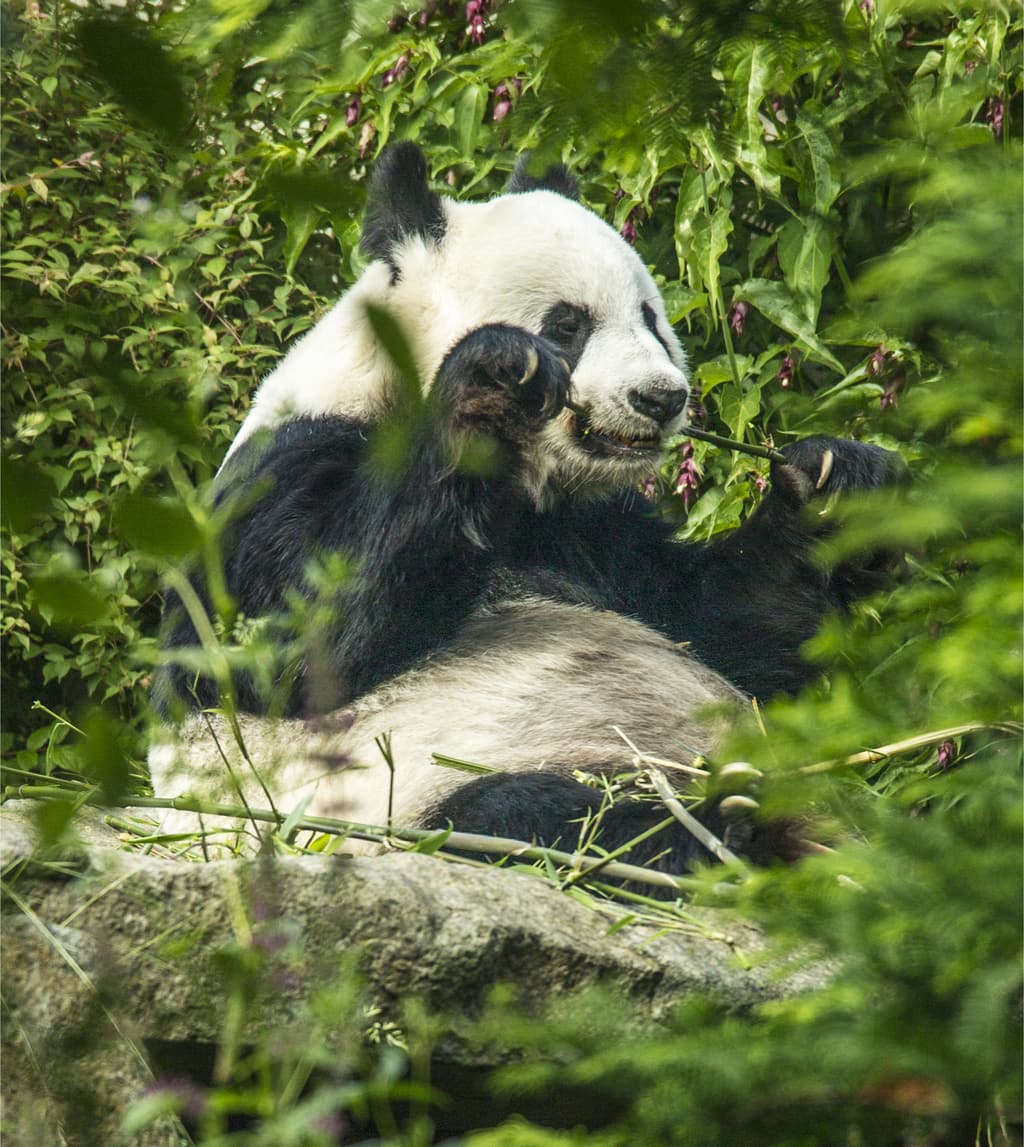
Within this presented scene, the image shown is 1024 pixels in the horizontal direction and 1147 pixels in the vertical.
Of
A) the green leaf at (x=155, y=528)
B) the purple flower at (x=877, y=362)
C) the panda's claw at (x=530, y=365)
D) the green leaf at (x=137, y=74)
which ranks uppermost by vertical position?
the green leaf at (x=137, y=74)

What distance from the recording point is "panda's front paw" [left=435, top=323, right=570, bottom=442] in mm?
2971

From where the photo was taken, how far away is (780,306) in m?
4.21

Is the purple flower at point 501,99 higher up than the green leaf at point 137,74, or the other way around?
the purple flower at point 501,99

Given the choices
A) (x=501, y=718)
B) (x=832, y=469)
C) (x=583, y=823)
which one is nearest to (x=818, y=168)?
(x=832, y=469)

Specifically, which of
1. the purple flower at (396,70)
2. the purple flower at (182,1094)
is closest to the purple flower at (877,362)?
the purple flower at (396,70)

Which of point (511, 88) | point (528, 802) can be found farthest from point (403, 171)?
point (528, 802)

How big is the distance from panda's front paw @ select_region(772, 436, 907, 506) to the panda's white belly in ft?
1.64

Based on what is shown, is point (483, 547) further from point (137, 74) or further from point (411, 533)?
point (137, 74)

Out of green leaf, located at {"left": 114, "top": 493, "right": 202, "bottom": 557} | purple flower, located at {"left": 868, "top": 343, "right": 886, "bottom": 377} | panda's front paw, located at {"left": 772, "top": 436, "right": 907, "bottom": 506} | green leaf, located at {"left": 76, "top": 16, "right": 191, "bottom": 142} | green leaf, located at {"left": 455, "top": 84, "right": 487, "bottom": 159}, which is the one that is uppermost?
green leaf, located at {"left": 455, "top": 84, "right": 487, "bottom": 159}

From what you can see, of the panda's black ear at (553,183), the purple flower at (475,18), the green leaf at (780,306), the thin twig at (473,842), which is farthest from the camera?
the purple flower at (475,18)

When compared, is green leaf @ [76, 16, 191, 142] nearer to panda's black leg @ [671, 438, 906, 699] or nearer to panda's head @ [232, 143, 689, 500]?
panda's head @ [232, 143, 689, 500]

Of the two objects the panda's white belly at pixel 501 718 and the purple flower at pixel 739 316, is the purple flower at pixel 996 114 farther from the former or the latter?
the panda's white belly at pixel 501 718

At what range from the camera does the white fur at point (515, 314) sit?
10.8 ft

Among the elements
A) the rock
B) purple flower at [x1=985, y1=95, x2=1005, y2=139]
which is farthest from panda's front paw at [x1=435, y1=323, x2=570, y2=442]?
purple flower at [x1=985, y1=95, x2=1005, y2=139]
